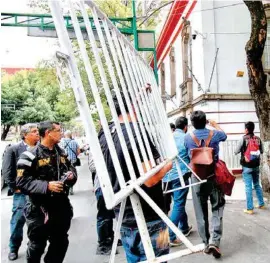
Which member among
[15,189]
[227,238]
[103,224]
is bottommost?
[227,238]

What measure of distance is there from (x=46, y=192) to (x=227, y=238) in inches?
111

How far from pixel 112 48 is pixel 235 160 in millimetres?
9316

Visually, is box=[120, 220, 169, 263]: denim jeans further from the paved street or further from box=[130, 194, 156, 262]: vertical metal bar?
the paved street

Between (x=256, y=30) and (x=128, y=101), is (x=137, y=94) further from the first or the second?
(x=256, y=30)

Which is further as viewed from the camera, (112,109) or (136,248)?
(136,248)

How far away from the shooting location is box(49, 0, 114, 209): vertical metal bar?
139 cm

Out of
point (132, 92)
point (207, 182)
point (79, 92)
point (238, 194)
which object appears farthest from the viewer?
point (238, 194)

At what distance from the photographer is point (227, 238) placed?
4508 millimetres

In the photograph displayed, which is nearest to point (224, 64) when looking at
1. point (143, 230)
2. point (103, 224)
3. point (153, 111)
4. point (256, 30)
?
point (256, 30)

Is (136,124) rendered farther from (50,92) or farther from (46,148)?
(50,92)

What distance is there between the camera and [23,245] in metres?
4.61

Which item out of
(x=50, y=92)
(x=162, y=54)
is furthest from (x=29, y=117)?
(x=162, y=54)

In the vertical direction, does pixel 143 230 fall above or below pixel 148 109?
below

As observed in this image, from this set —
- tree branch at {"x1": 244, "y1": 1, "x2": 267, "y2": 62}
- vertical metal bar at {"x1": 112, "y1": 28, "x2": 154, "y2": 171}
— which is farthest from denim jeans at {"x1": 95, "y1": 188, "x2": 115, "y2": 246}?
tree branch at {"x1": 244, "y1": 1, "x2": 267, "y2": 62}
